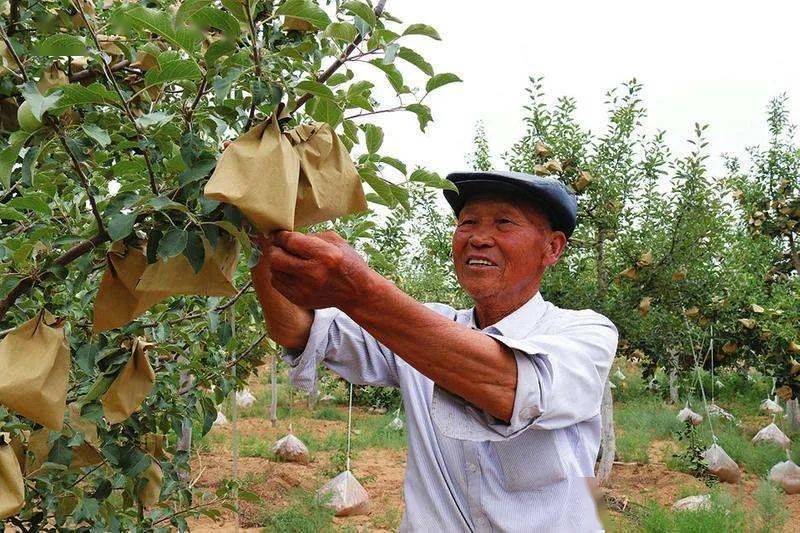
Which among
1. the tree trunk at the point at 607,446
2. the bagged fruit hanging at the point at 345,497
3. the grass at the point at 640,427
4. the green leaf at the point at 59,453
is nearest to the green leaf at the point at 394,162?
the green leaf at the point at 59,453

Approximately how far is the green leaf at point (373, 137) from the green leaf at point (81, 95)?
40 cm

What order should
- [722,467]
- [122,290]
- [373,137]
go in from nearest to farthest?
[122,290] < [373,137] < [722,467]

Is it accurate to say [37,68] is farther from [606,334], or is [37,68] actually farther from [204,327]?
[606,334]

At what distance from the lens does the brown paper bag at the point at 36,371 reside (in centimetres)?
108

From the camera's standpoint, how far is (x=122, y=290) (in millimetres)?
1088

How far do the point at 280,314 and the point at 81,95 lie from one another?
0.59 meters

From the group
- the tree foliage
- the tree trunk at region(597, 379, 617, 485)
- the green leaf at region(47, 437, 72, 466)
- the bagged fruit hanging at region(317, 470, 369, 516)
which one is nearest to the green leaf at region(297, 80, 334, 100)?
the tree foliage

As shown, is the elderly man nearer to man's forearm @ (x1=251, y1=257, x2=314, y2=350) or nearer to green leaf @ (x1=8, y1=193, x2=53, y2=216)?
man's forearm @ (x1=251, y1=257, x2=314, y2=350)

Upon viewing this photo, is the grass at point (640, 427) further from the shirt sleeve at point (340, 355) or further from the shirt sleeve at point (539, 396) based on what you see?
the shirt sleeve at point (539, 396)

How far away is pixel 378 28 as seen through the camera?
3.22 ft

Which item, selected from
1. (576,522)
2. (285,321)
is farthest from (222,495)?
(576,522)

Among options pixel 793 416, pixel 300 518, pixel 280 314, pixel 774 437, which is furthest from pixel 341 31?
pixel 793 416

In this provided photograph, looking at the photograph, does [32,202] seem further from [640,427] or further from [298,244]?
[640,427]

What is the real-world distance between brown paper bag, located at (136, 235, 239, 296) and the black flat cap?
0.69m
